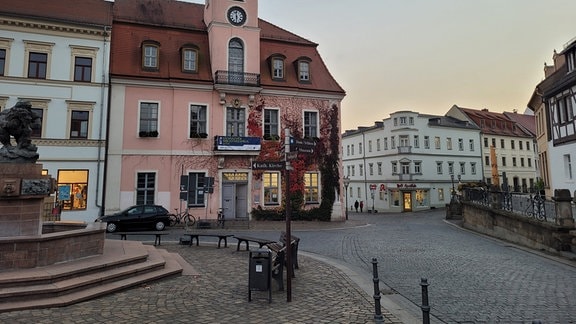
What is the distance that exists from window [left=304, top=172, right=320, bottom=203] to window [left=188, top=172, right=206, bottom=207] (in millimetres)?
7540

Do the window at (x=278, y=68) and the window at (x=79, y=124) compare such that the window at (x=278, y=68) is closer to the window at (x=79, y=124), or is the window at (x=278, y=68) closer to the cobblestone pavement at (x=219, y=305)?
the window at (x=79, y=124)

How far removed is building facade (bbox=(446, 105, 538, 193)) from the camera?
5634 cm

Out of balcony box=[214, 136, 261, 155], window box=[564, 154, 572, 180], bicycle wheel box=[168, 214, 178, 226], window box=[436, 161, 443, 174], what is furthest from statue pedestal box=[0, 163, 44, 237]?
window box=[436, 161, 443, 174]

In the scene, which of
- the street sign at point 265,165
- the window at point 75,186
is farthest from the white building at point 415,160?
the window at point 75,186

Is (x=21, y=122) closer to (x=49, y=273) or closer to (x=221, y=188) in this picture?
(x=49, y=273)

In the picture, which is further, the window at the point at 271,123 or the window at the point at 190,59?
the window at the point at 271,123

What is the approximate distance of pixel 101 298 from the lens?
7.12 m

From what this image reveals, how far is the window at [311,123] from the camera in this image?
27.8 m

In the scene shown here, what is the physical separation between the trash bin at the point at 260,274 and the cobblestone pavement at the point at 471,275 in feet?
8.67

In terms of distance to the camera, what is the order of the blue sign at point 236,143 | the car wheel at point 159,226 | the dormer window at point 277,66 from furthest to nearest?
1. the dormer window at point 277,66
2. the blue sign at point 236,143
3. the car wheel at point 159,226

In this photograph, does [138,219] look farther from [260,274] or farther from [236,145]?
[260,274]

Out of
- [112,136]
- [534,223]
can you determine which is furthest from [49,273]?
[112,136]

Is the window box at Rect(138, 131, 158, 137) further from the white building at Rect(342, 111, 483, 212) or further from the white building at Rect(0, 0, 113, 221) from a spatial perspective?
the white building at Rect(342, 111, 483, 212)

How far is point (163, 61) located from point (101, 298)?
20590 millimetres
